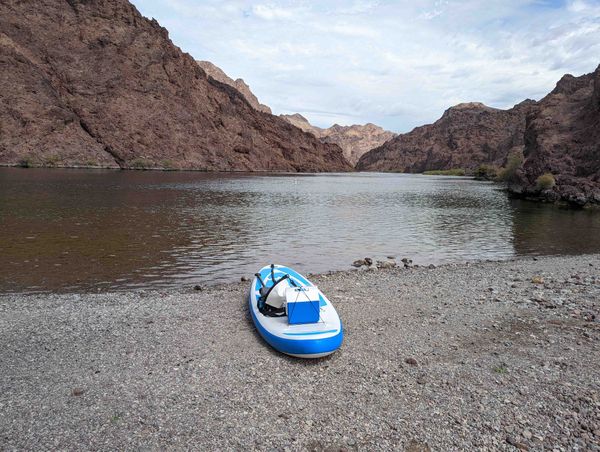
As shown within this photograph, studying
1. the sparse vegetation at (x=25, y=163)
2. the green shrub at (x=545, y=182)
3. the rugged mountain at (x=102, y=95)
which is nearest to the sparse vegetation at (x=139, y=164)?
the rugged mountain at (x=102, y=95)

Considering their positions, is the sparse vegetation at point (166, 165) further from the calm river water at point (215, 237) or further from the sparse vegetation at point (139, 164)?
the calm river water at point (215, 237)

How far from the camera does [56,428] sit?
5.99 metres

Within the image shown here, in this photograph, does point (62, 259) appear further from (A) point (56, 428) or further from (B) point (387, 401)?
(B) point (387, 401)

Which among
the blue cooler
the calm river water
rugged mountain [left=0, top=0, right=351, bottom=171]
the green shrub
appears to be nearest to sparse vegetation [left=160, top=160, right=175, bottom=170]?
rugged mountain [left=0, top=0, right=351, bottom=171]

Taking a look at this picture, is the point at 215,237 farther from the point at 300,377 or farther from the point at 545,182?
the point at 545,182

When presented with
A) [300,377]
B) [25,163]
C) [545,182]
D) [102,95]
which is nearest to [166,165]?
[102,95]

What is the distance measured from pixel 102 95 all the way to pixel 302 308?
12544cm

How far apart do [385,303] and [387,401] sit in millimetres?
5388

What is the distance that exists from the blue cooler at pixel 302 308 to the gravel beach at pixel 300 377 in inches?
33.5

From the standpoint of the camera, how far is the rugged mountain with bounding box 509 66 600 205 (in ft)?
162

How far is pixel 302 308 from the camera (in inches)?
355

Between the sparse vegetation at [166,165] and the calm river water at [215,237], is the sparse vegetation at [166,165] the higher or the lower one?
the higher one

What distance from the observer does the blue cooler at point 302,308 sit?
898cm

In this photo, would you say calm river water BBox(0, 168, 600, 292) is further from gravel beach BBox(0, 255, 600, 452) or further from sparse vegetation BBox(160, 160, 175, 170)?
sparse vegetation BBox(160, 160, 175, 170)
